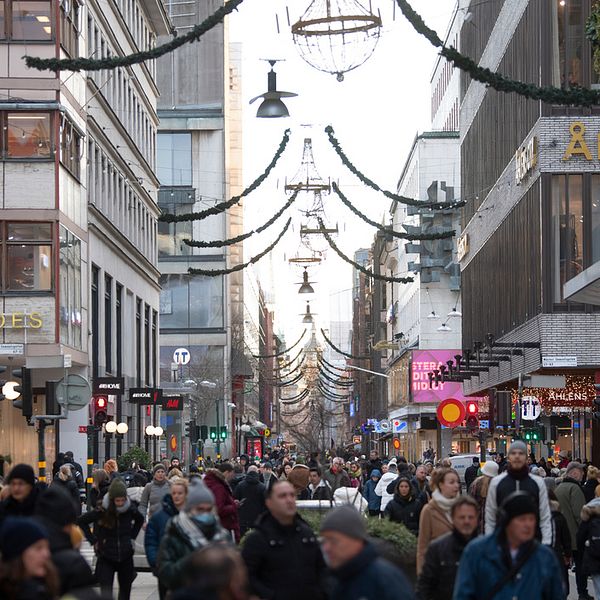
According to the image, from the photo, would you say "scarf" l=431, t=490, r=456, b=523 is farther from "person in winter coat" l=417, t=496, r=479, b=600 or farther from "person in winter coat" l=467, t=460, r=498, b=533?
"person in winter coat" l=467, t=460, r=498, b=533

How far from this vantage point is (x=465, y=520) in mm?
11719

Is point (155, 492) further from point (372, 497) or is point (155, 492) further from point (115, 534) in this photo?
point (372, 497)

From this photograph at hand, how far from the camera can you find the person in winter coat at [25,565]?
813 cm

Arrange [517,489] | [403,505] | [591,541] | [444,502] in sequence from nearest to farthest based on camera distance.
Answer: [444,502] → [517,489] → [591,541] → [403,505]

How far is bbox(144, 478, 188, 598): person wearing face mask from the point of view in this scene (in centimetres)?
1440

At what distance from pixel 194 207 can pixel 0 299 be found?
71.5m

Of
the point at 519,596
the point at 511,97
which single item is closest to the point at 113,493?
the point at 519,596

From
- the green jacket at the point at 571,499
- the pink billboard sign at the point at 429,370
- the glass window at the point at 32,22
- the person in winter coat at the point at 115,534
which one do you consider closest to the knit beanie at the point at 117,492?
the person in winter coat at the point at 115,534

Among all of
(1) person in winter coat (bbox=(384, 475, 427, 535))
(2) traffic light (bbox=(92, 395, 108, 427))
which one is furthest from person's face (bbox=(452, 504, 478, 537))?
(2) traffic light (bbox=(92, 395, 108, 427))

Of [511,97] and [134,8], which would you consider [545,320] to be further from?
[134,8]

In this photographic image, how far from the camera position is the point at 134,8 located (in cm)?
6412

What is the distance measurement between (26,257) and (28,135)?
10.7 feet

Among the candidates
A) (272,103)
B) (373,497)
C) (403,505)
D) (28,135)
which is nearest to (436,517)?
(403,505)

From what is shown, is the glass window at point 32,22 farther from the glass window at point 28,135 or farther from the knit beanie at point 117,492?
the knit beanie at point 117,492
